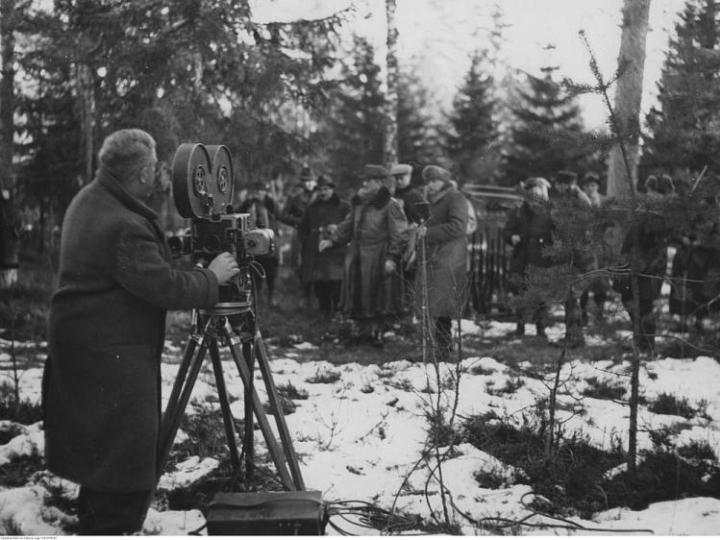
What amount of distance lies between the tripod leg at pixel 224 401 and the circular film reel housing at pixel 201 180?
26.6 inches

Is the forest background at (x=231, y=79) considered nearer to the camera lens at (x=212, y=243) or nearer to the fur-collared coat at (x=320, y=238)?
the fur-collared coat at (x=320, y=238)

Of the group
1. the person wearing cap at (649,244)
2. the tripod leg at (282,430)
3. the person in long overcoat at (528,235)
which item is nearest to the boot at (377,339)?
the person in long overcoat at (528,235)

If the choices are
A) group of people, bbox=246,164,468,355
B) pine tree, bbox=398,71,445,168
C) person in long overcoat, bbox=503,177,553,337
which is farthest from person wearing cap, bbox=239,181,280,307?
pine tree, bbox=398,71,445,168

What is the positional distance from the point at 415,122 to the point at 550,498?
59.9 feet

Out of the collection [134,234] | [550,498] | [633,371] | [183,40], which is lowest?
[550,498]

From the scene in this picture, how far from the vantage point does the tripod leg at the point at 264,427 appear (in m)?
3.45

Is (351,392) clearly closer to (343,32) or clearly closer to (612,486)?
(612,486)

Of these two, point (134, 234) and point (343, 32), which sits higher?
point (343, 32)

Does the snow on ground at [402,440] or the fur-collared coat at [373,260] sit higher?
the fur-collared coat at [373,260]

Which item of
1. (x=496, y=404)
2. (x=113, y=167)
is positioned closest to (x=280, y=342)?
(x=496, y=404)

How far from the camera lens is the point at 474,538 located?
2979 mm

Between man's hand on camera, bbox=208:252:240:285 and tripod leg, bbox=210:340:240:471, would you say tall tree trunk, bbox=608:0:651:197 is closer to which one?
man's hand on camera, bbox=208:252:240:285

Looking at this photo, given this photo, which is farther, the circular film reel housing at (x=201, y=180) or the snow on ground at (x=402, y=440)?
the snow on ground at (x=402, y=440)

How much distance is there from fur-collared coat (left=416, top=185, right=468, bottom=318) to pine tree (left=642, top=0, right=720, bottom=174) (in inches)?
132
